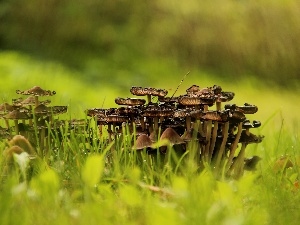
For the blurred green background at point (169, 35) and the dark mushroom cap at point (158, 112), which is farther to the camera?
the blurred green background at point (169, 35)

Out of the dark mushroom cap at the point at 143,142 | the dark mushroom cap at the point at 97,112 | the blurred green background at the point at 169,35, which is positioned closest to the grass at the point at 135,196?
the dark mushroom cap at the point at 143,142

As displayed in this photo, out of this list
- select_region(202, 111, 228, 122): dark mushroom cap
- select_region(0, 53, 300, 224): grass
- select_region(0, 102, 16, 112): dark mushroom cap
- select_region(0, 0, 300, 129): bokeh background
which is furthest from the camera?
select_region(0, 0, 300, 129): bokeh background

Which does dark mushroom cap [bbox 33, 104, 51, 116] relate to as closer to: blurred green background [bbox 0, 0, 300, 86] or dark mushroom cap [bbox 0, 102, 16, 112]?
dark mushroom cap [bbox 0, 102, 16, 112]

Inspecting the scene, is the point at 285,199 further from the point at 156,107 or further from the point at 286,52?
the point at 286,52

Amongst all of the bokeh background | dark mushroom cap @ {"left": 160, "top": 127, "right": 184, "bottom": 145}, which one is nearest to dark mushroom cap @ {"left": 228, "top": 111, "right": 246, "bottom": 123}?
dark mushroom cap @ {"left": 160, "top": 127, "right": 184, "bottom": 145}

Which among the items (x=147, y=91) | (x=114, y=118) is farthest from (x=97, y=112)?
(x=147, y=91)

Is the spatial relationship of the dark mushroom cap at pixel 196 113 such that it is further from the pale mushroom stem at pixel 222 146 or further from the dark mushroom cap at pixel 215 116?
the pale mushroom stem at pixel 222 146

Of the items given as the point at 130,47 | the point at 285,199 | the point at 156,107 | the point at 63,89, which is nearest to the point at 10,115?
the point at 156,107
